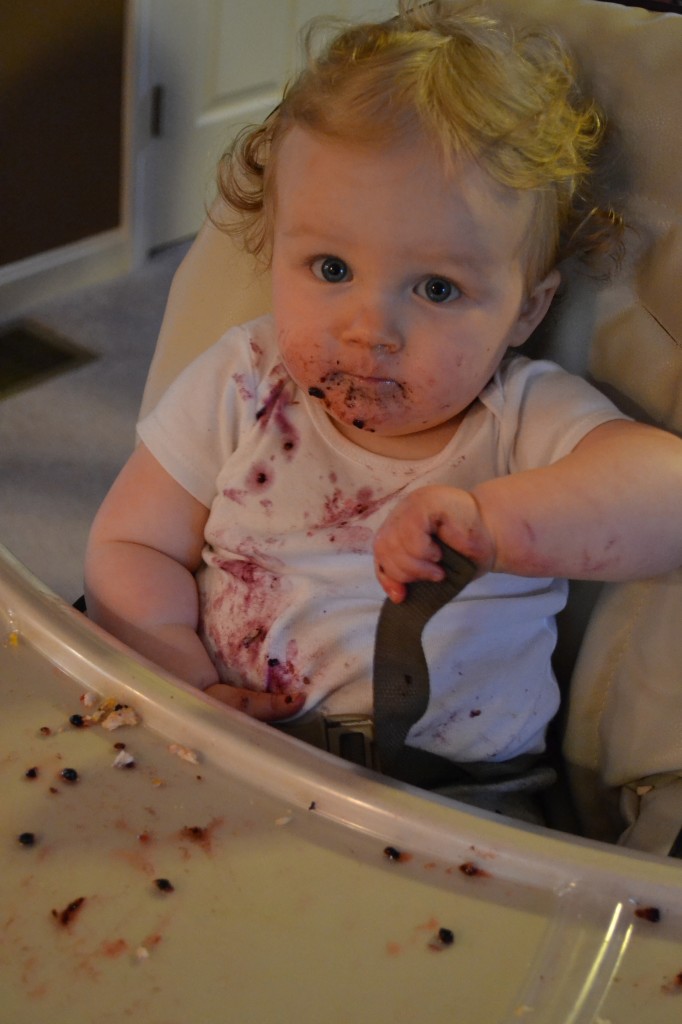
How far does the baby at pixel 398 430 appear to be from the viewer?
2.60 feet

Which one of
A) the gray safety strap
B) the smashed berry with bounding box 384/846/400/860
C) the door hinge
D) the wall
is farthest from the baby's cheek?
the door hinge

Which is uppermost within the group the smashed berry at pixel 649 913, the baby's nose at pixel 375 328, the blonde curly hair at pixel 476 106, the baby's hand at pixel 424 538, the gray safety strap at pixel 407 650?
the blonde curly hair at pixel 476 106

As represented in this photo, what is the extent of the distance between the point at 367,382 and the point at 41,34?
2044 mm

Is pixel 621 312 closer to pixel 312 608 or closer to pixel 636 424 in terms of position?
pixel 636 424

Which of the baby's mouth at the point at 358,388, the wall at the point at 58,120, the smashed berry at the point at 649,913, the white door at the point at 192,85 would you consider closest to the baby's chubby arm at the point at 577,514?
the baby's mouth at the point at 358,388

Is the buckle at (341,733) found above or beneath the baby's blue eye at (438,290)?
beneath

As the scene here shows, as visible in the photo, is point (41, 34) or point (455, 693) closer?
point (455, 693)

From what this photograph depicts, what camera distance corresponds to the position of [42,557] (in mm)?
1942

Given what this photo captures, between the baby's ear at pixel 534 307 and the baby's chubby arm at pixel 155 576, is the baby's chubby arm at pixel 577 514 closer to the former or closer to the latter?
the baby's ear at pixel 534 307

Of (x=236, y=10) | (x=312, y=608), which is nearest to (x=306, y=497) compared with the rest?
(x=312, y=608)

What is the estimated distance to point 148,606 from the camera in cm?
92

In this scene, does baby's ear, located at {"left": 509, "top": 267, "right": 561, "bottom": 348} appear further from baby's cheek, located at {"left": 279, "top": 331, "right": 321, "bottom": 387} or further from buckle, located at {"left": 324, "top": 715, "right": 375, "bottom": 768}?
buckle, located at {"left": 324, "top": 715, "right": 375, "bottom": 768}

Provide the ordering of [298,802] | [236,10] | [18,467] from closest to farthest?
[298,802]
[18,467]
[236,10]

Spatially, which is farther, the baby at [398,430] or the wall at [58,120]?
the wall at [58,120]
